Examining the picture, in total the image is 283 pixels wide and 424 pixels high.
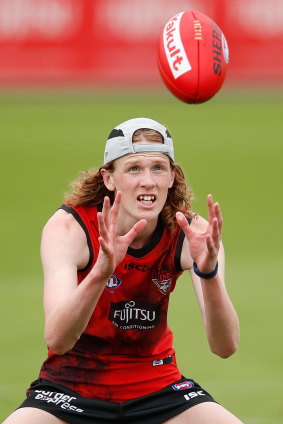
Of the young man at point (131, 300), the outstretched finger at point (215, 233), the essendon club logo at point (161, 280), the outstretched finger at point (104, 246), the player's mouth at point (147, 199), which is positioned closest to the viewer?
the outstretched finger at point (104, 246)

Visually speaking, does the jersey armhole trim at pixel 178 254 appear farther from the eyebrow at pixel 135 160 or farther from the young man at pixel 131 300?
the eyebrow at pixel 135 160

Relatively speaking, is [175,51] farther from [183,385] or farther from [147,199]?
[183,385]

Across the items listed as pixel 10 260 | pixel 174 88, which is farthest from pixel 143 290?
pixel 10 260

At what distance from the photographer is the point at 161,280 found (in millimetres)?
5168

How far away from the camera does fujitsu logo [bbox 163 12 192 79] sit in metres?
5.70

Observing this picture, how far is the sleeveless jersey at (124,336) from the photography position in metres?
5.04

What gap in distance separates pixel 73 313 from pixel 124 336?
686 millimetres

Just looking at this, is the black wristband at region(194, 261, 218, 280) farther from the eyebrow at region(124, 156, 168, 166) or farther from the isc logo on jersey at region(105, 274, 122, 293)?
the eyebrow at region(124, 156, 168, 166)

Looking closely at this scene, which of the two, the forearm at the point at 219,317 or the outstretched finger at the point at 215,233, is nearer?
the outstretched finger at the point at 215,233

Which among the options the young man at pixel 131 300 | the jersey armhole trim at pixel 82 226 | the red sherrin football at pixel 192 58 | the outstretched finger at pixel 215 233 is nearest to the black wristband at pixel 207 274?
the young man at pixel 131 300

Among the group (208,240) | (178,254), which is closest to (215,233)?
(208,240)

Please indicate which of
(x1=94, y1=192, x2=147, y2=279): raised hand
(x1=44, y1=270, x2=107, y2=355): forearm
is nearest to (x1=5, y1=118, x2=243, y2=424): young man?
(x1=44, y1=270, x2=107, y2=355): forearm

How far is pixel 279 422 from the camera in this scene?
6387mm

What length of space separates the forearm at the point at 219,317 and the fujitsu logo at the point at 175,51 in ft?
5.20
